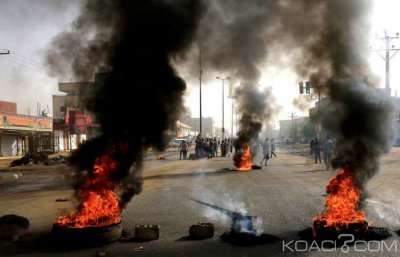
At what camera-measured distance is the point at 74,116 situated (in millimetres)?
41219

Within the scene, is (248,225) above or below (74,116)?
below

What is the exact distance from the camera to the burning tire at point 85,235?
6.74 metres

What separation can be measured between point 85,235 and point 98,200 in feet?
2.62

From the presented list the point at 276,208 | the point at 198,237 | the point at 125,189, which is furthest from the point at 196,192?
the point at 198,237

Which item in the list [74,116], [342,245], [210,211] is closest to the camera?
[342,245]

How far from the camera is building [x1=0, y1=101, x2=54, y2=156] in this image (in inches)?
1510

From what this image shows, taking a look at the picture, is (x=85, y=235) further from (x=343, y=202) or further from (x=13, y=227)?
A: (x=343, y=202)

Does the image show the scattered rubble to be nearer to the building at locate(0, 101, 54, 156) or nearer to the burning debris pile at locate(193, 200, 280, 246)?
the burning debris pile at locate(193, 200, 280, 246)

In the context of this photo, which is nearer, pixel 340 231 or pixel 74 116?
pixel 340 231

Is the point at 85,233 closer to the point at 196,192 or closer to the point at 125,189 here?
the point at 125,189

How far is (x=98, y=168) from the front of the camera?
7531 mm

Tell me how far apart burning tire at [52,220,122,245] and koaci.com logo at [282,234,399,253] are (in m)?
2.84

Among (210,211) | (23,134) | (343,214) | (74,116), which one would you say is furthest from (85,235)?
(23,134)

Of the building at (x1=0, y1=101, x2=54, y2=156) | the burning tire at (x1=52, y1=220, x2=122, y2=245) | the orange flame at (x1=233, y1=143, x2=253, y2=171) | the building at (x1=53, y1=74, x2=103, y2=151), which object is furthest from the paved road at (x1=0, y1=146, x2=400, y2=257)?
the building at (x1=0, y1=101, x2=54, y2=156)
